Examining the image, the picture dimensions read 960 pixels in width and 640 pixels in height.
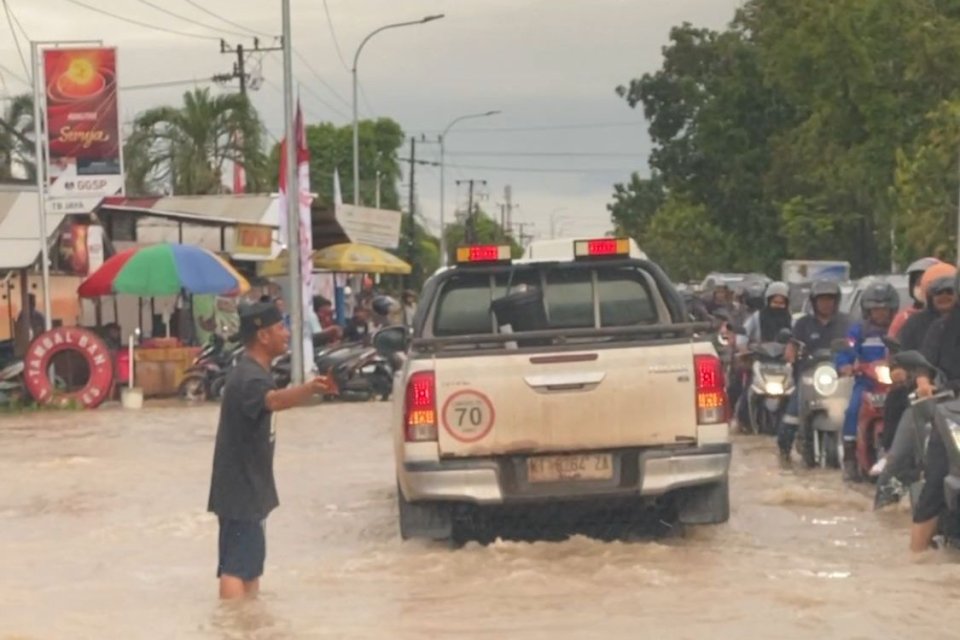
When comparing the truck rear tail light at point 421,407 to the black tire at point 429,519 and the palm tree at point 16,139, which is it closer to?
the black tire at point 429,519

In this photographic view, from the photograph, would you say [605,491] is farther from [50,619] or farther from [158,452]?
[158,452]

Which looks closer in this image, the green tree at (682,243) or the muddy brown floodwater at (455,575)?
the muddy brown floodwater at (455,575)

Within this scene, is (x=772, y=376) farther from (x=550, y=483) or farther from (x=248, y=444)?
(x=248, y=444)

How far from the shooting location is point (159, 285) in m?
29.8

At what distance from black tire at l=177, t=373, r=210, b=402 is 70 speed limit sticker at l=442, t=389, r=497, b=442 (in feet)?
64.0

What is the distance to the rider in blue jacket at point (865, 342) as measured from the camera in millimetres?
14836

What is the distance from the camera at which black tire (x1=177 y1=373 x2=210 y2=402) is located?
100ft

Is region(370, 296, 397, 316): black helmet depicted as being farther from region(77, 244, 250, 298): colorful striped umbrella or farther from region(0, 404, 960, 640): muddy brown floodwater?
region(0, 404, 960, 640): muddy brown floodwater

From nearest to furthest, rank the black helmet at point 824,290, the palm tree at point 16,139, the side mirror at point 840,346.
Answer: the side mirror at point 840,346, the black helmet at point 824,290, the palm tree at point 16,139

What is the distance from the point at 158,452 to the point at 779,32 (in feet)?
108

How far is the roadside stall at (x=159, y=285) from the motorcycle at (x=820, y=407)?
48.7ft

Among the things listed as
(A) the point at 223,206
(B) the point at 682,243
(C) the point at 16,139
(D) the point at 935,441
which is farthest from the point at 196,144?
(B) the point at 682,243

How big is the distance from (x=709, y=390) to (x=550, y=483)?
106 centimetres

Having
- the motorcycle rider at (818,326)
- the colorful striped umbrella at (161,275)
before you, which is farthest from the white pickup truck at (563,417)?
the colorful striped umbrella at (161,275)
